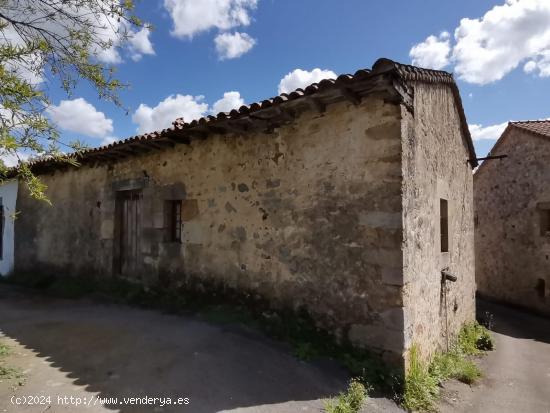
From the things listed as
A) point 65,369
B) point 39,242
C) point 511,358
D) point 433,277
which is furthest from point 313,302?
point 39,242

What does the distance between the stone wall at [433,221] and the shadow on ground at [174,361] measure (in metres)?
1.40

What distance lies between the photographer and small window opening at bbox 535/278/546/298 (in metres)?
11.0

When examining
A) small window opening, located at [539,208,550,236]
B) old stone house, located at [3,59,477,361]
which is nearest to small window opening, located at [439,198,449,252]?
old stone house, located at [3,59,477,361]

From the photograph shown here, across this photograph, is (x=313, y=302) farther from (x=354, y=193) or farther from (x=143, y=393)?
(x=143, y=393)

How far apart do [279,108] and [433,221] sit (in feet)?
9.20

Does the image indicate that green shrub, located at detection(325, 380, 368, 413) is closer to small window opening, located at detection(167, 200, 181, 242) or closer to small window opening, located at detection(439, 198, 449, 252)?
small window opening, located at detection(439, 198, 449, 252)

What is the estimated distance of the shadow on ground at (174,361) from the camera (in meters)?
3.33

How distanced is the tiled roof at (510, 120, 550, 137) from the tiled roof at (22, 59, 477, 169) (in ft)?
20.1

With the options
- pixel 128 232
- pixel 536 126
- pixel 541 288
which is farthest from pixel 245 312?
pixel 536 126

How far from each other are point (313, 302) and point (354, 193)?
4.88 feet

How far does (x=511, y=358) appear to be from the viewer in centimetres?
654

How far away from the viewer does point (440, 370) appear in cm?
479

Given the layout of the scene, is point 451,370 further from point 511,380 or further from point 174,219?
point 174,219

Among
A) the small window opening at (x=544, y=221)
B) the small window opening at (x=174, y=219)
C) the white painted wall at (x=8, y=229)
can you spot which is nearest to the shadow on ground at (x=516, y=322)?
the small window opening at (x=544, y=221)
